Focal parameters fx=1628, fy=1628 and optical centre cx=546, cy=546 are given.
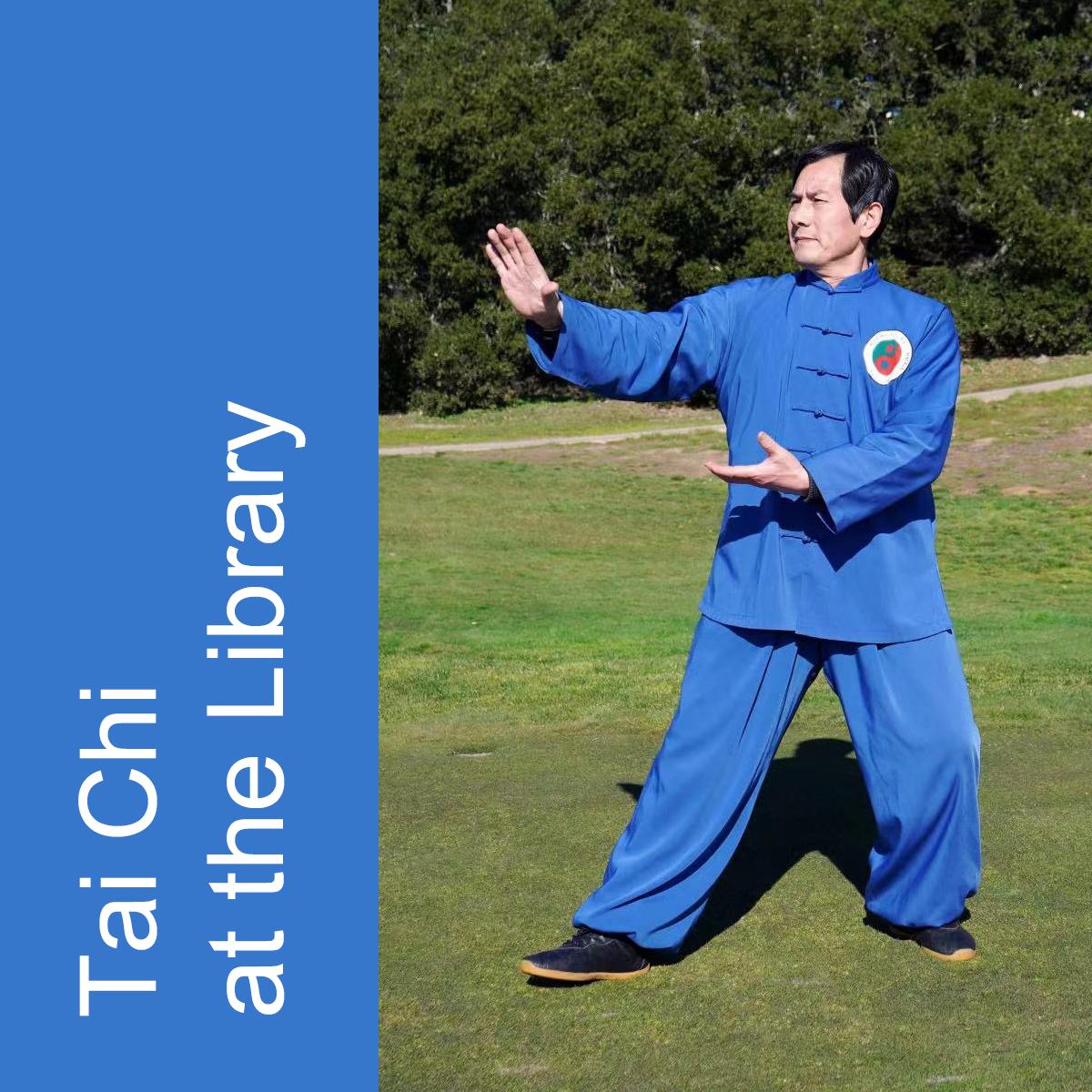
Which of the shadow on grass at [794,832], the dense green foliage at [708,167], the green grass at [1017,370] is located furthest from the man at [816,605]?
the dense green foliage at [708,167]

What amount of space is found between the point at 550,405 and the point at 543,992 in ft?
73.0

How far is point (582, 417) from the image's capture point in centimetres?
2444

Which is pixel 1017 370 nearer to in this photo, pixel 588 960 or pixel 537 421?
pixel 537 421

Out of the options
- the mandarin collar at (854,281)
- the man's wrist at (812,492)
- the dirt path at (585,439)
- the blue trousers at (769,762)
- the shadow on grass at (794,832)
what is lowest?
the dirt path at (585,439)

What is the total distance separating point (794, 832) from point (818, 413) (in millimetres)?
1524

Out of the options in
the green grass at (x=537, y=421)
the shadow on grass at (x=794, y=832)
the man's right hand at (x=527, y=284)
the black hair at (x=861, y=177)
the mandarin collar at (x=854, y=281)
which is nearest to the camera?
the man's right hand at (x=527, y=284)

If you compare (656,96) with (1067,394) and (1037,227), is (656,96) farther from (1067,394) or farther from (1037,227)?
(1067,394)

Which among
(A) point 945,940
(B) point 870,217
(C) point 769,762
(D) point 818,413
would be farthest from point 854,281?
(A) point 945,940

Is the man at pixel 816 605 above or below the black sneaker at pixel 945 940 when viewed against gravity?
above

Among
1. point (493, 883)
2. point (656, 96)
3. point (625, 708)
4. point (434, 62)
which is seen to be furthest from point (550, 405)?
point (493, 883)

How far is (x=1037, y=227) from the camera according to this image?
85.1 feet

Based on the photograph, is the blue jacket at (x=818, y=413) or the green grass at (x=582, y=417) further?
the green grass at (x=582, y=417)

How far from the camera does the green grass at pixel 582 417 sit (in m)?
22.7

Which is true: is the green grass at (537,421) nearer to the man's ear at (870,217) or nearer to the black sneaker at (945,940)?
the man's ear at (870,217)
